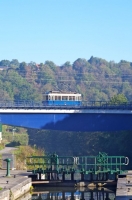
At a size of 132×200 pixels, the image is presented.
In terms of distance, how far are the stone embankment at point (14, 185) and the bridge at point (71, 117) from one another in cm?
2639

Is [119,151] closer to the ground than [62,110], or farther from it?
closer to the ground

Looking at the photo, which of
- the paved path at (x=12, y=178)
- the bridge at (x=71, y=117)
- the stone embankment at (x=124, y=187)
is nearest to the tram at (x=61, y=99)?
the bridge at (x=71, y=117)

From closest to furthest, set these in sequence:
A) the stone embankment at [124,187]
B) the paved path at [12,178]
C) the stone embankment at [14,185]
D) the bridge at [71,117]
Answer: the stone embankment at [124,187] < the stone embankment at [14,185] < the paved path at [12,178] < the bridge at [71,117]

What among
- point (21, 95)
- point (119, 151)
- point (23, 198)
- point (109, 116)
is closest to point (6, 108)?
point (109, 116)

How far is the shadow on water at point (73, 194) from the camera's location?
139 ft

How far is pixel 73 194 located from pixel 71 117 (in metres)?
31.0

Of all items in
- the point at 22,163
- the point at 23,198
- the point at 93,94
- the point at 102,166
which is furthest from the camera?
the point at 93,94

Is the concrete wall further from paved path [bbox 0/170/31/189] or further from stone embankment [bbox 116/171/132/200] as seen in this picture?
stone embankment [bbox 116/171/132/200]

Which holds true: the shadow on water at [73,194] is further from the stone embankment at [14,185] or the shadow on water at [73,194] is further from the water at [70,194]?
the stone embankment at [14,185]

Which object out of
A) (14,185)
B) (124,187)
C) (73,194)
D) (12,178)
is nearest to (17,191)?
(14,185)

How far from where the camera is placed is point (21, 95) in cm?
17325

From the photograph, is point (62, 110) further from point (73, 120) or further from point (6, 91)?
point (6, 91)

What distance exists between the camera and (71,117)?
7456cm

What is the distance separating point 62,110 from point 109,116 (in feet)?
15.4
